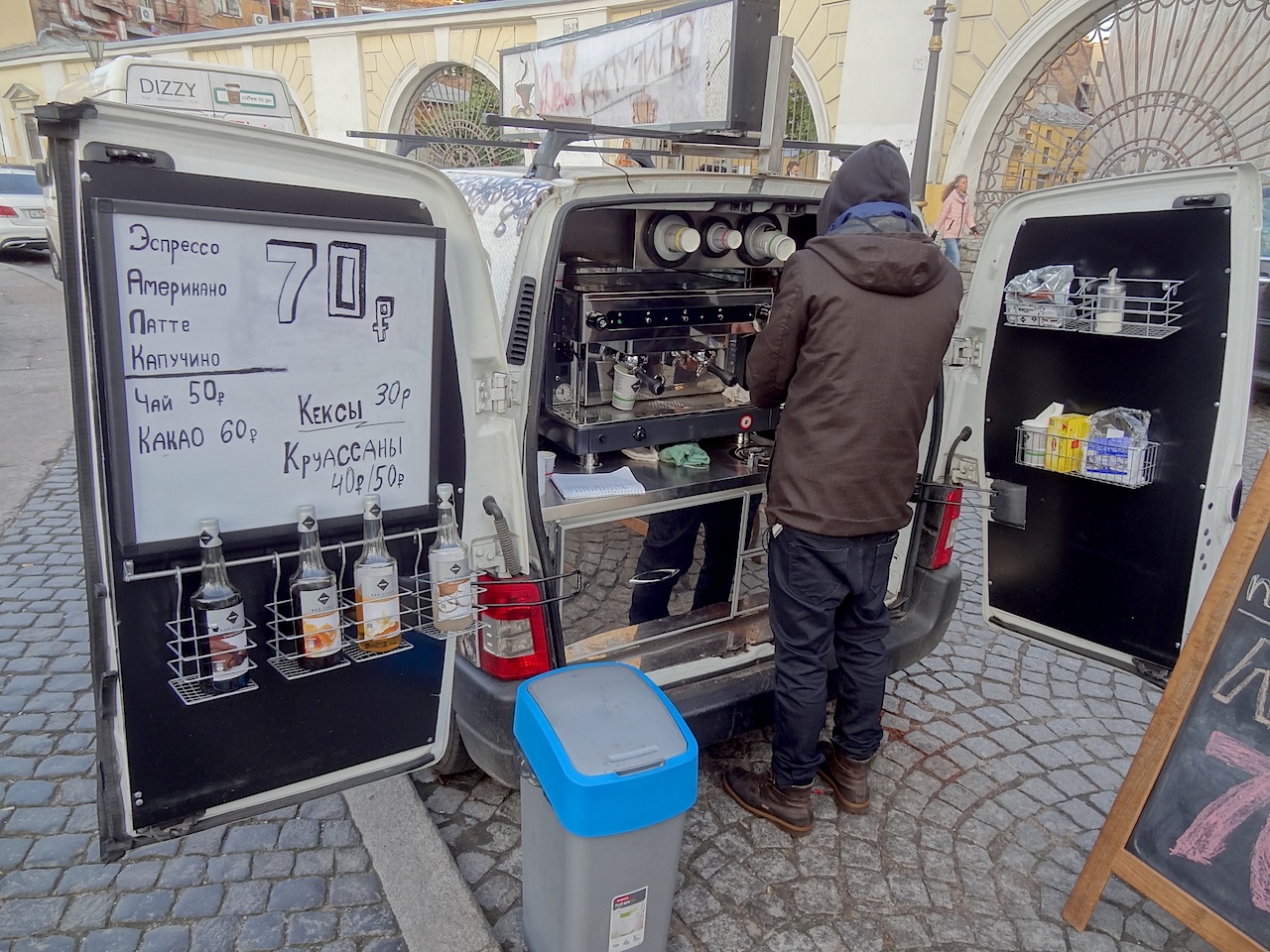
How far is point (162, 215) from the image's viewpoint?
4.77 ft

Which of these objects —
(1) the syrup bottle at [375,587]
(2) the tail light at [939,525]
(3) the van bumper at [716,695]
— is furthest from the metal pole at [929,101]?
(1) the syrup bottle at [375,587]

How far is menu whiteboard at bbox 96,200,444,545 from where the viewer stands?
4.89ft

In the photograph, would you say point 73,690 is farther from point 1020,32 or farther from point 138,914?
point 1020,32

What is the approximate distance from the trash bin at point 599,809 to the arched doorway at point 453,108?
552 inches

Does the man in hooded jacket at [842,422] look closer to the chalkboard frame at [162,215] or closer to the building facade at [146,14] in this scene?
the chalkboard frame at [162,215]

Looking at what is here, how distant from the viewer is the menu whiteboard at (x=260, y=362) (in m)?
1.49

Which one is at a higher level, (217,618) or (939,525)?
(217,618)

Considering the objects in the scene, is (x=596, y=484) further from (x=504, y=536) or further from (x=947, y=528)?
(x=947, y=528)

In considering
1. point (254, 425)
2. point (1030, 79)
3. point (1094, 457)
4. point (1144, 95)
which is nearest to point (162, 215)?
point (254, 425)

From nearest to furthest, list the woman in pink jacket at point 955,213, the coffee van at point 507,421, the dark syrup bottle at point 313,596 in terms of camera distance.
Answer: the coffee van at point 507,421 < the dark syrup bottle at point 313,596 < the woman in pink jacket at point 955,213

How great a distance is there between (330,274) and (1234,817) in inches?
97.8

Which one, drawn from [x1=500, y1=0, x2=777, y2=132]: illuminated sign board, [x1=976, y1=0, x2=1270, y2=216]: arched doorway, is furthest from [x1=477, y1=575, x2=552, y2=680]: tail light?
[x1=976, y1=0, x2=1270, y2=216]: arched doorway

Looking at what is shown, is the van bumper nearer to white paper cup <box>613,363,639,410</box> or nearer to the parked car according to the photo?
white paper cup <box>613,363,639,410</box>

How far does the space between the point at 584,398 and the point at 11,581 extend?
10.3ft
